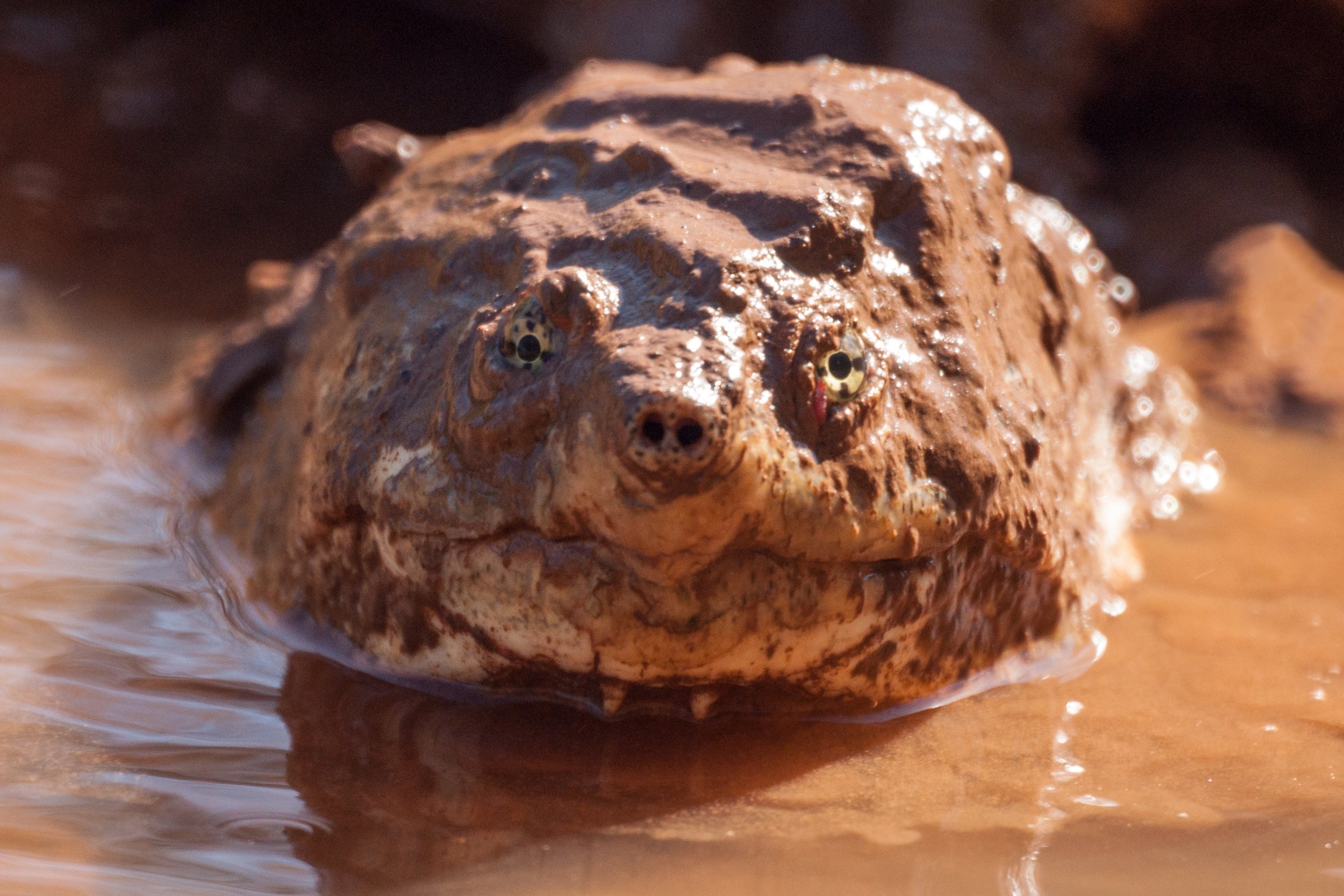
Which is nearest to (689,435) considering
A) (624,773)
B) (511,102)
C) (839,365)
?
(839,365)

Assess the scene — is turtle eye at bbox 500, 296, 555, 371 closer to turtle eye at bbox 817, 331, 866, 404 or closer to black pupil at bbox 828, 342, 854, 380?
black pupil at bbox 828, 342, 854, 380

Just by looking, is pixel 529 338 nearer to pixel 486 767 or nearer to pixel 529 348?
pixel 529 348

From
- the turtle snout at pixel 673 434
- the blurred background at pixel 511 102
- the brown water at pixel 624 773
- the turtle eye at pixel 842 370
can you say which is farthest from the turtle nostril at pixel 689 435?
the blurred background at pixel 511 102

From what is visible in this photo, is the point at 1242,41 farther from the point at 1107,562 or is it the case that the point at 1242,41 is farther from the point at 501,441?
the point at 501,441

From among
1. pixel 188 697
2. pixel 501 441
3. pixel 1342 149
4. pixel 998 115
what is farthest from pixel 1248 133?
pixel 188 697

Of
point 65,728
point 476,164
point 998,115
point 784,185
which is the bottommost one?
point 65,728

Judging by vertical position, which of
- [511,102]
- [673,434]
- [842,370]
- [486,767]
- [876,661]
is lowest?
[486,767]
